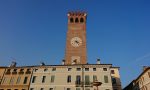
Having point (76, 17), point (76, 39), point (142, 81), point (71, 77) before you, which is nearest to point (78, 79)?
point (71, 77)

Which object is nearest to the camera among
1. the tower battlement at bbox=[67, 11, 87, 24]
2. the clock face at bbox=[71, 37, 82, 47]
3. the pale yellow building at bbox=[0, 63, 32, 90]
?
the pale yellow building at bbox=[0, 63, 32, 90]

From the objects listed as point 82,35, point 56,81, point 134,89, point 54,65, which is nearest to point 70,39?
point 82,35

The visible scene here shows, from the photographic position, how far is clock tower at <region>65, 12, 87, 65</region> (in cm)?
4322

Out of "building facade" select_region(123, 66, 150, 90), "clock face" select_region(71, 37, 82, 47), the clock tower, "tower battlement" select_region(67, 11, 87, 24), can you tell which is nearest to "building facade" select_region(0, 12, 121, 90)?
the clock tower

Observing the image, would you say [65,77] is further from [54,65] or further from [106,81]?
[106,81]

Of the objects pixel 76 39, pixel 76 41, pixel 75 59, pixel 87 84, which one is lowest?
pixel 87 84

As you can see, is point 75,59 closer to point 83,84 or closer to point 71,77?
point 71,77

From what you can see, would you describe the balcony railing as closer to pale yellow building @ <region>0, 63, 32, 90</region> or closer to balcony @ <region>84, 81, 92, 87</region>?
balcony @ <region>84, 81, 92, 87</region>

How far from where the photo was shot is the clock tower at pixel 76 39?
43.2m

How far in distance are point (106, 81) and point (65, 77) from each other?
8.73 m

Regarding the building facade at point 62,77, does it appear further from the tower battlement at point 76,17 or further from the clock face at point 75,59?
the tower battlement at point 76,17

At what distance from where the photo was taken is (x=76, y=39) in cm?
4631

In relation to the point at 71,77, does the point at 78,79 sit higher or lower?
lower

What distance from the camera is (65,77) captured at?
36.9 meters
